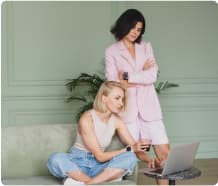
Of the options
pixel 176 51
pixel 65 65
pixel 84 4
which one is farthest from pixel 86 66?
pixel 176 51

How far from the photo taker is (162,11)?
589 centimetres

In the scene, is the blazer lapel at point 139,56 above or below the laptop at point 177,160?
above

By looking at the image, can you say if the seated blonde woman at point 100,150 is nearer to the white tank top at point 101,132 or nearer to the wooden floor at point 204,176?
the white tank top at point 101,132

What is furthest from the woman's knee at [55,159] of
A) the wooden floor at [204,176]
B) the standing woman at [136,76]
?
the wooden floor at [204,176]

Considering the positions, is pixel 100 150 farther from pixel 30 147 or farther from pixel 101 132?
pixel 30 147

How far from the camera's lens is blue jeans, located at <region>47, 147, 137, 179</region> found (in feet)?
10.7

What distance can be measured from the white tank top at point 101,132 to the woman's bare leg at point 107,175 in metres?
0.24

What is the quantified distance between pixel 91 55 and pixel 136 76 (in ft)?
6.28

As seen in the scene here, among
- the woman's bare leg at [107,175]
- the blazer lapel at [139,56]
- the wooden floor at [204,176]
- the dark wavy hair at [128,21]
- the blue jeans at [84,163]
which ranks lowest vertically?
the wooden floor at [204,176]

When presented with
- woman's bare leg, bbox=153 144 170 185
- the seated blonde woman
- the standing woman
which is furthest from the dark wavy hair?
woman's bare leg, bbox=153 144 170 185

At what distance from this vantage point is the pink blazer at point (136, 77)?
3.90m

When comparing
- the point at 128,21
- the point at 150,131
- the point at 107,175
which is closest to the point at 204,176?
the point at 150,131

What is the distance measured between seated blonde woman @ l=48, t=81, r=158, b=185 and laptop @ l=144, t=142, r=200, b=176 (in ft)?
0.87

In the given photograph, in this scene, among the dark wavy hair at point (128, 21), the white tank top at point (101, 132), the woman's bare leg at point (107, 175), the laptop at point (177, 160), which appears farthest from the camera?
the dark wavy hair at point (128, 21)
